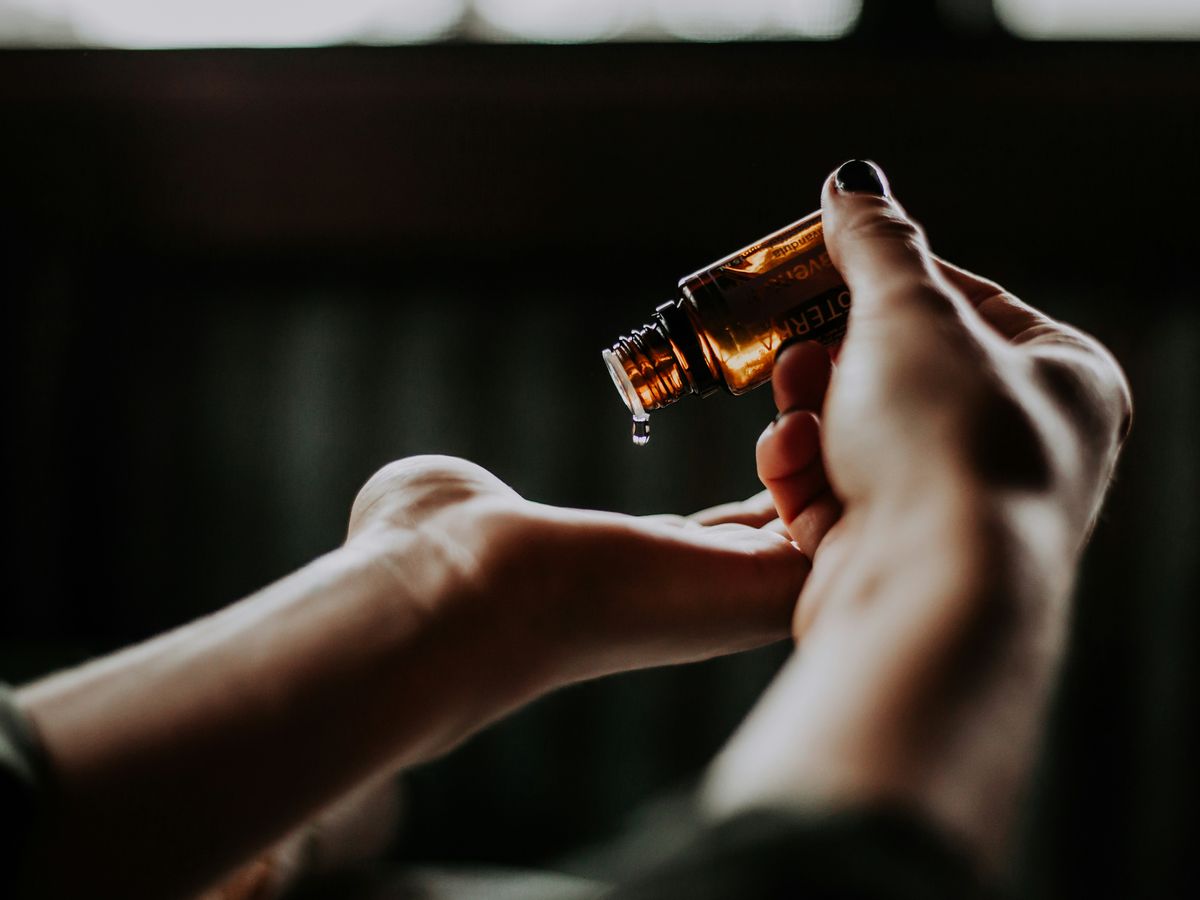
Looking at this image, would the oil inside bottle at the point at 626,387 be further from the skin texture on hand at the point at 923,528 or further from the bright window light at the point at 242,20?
the bright window light at the point at 242,20

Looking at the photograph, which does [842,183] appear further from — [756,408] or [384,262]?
[384,262]

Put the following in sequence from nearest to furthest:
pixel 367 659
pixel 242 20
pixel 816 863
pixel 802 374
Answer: pixel 816 863
pixel 367 659
pixel 802 374
pixel 242 20

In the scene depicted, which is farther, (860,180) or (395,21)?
(395,21)

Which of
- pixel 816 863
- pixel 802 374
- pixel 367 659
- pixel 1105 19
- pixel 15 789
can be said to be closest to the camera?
pixel 816 863

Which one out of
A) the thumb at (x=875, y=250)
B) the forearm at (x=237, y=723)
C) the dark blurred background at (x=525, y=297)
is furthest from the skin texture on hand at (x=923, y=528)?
the dark blurred background at (x=525, y=297)

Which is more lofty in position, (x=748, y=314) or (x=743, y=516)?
(x=748, y=314)

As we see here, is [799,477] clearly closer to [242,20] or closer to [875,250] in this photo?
[875,250]

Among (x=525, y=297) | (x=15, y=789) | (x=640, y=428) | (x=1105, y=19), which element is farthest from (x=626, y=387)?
(x=1105, y=19)

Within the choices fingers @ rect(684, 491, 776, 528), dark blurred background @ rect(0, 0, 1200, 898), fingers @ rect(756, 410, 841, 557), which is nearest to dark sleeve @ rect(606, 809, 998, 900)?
fingers @ rect(756, 410, 841, 557)

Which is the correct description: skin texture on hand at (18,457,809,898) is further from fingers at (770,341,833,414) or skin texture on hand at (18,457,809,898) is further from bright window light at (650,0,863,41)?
bright window light at (650,0,863,41)
